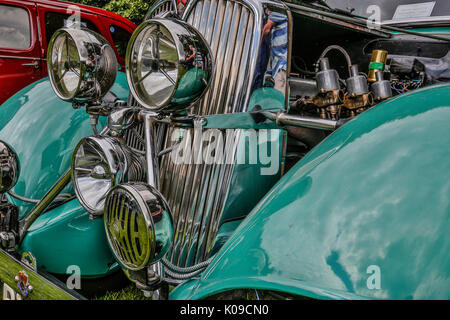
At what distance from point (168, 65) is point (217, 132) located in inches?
12.1

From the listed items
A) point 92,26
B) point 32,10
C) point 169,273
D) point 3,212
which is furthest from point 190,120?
point 92,26

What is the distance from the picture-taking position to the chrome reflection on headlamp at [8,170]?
179 centimetres

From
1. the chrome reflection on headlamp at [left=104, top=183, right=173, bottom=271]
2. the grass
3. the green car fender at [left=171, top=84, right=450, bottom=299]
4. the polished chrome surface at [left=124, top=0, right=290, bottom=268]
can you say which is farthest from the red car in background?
the green car fender at [left=171, top=84, right=450, bottom=299]

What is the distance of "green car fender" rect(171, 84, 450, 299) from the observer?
30.2 inches

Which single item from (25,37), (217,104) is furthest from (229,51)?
(25,37)

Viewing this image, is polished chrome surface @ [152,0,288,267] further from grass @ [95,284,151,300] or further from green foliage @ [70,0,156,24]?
green foliage @ [70,0,156,24]

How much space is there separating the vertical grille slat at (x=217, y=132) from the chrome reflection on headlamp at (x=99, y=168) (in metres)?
0.18

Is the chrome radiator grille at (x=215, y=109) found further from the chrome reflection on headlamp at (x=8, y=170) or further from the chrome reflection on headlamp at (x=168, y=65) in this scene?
the chrome reflection on headlamp at (x=8, y=170)

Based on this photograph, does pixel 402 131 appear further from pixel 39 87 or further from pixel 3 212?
pixel 39 87

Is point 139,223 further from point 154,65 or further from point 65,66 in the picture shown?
point 65,66

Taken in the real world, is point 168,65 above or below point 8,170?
above

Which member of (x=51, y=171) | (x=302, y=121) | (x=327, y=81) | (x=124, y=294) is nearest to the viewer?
(x=302, y=121)

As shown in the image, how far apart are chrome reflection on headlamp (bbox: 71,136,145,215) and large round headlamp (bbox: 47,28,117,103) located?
0.23 meters

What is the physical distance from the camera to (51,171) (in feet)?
6.31
